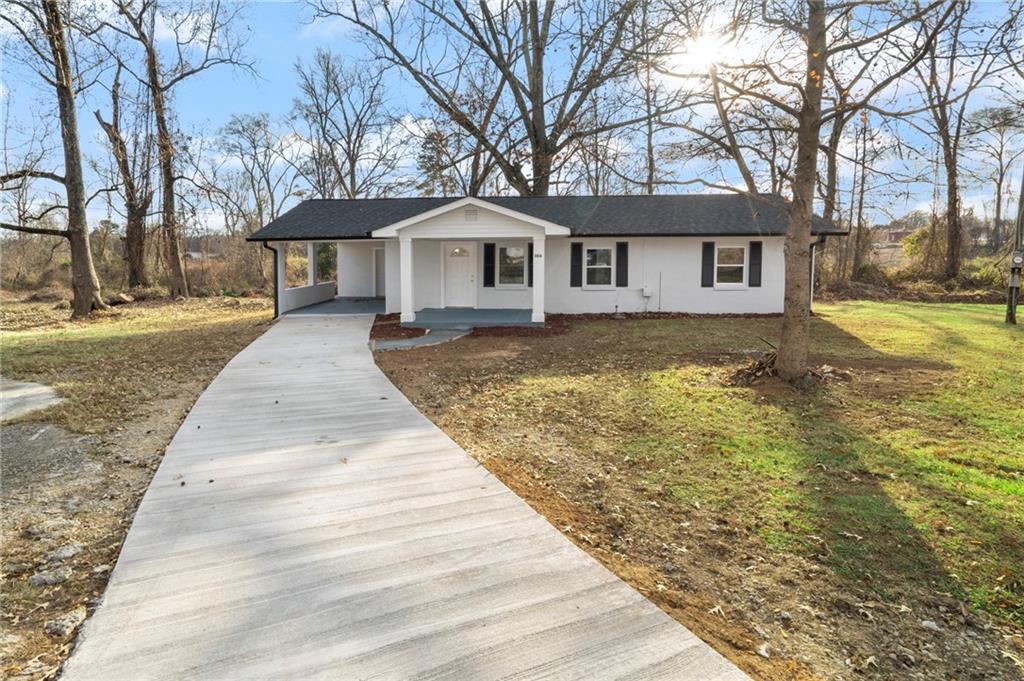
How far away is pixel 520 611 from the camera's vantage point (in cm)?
271

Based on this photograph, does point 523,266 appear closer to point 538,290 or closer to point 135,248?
point 538,290

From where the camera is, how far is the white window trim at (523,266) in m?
16.2

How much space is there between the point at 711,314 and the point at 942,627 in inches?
544

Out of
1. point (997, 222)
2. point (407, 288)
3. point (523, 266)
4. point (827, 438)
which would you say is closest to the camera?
point (827, 438)

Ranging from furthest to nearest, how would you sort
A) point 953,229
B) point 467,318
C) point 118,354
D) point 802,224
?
point 953,229
point 467,318
point 118,354
point 802,224

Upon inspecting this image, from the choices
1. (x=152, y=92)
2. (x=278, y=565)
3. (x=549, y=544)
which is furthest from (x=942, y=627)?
(x=152, y=92)

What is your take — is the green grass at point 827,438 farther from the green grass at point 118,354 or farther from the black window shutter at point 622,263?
the black window shutter at point 622,263

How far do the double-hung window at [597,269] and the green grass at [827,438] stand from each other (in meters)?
5.37

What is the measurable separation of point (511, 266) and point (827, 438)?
11.6m

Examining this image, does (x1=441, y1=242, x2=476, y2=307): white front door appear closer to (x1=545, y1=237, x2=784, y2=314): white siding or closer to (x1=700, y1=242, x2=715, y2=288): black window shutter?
(x1=545, y1=237, x2=784, y2=314): white siding

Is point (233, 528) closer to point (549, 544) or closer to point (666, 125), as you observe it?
point (549, 544)

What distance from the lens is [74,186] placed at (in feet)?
55.0

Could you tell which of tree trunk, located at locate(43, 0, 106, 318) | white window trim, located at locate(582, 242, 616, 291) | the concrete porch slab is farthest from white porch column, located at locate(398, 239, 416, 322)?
tree trunk, located at locate(43, 0, 106, 318)

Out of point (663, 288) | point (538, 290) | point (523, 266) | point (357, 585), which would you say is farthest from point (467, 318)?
point (357, 585)
